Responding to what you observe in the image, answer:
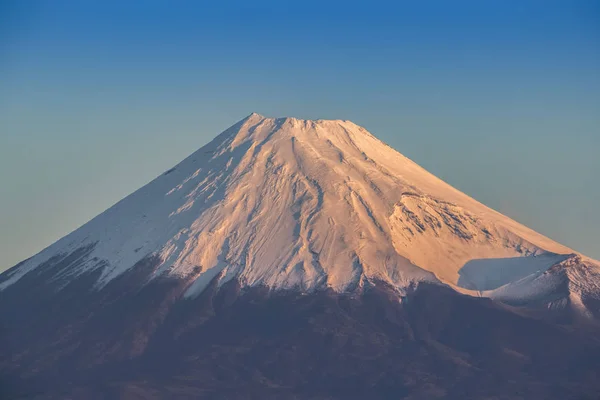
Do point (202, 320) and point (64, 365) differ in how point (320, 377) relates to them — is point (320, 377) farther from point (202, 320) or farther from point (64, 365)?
point (64, 365)

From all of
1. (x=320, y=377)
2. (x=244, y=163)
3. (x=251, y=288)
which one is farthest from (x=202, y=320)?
(x=244, y=163)

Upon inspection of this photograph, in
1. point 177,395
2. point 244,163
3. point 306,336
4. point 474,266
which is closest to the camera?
point 177,395

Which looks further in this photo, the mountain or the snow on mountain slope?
the snow on mountain slope

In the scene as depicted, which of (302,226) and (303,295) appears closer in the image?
(303,295)

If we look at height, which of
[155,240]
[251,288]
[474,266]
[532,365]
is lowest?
[532,365]

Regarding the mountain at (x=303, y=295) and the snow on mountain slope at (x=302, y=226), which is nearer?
the mountain at (x=303, y=295)
